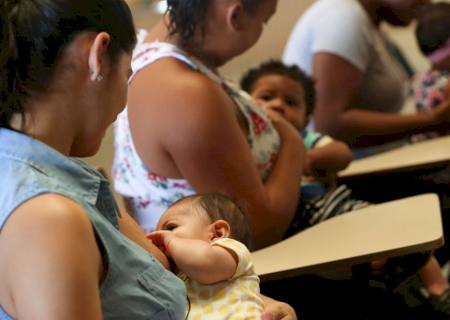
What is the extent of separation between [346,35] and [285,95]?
0.34 metres

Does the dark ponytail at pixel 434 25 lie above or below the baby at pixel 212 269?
below

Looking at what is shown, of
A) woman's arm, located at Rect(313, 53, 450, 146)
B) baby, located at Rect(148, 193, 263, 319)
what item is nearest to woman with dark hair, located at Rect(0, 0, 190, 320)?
baby, located at Rect(148, 193, 263, 319)

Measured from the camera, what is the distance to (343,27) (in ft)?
7.55

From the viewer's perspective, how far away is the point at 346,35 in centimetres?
229

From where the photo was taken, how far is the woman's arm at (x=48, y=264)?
28.7 inches

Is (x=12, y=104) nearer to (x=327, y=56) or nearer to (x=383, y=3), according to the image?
(x=327, y=56)

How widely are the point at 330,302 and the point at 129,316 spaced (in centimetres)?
65

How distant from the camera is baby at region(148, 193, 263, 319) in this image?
105 centimetres

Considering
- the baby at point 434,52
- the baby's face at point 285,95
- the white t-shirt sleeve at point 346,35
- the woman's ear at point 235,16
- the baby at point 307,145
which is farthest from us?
the baby at point 434,52

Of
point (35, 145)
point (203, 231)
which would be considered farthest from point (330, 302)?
point (35, 145)

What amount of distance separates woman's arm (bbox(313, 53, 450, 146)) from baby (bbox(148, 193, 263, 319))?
1217mm

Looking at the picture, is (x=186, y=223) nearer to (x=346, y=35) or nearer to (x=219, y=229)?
(x=219, y=229)

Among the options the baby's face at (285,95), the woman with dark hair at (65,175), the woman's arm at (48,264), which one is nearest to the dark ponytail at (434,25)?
the baby's face at (285,95)

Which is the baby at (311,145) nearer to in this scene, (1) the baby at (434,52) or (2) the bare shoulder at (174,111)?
(2) the bare shoulder at (174,111)
